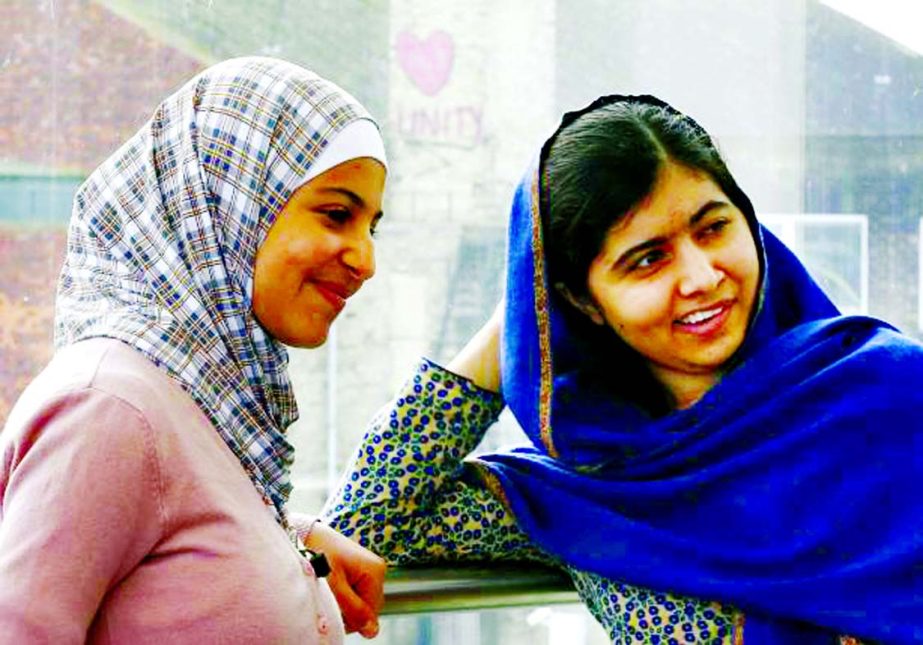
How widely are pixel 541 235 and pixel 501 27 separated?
0.67m

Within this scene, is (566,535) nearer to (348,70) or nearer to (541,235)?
(541,235)

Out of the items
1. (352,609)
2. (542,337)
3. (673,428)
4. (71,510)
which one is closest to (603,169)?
(542,337)

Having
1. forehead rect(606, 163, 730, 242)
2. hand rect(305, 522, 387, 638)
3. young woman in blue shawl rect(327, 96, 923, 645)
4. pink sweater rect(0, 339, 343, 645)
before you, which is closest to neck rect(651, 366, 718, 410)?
young woman in blue shawl rect(327, 96, 923, 645)

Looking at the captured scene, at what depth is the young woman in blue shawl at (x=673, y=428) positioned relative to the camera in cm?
128

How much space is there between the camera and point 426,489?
1495 millimetres

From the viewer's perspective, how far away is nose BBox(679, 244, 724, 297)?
4.27ft

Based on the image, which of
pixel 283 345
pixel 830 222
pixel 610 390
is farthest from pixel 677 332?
pixel 830 222

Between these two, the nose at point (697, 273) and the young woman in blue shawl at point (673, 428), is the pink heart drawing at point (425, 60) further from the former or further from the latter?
the nose at point (697, 273)

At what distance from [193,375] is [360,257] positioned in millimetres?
223

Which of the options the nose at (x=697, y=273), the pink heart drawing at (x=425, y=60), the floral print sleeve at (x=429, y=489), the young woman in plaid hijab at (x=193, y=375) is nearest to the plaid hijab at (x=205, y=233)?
the young woman in plaid hijab at (x=193, y=375)

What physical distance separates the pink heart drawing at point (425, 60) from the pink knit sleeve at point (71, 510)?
42.2 inches

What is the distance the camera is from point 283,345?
4.07 ft

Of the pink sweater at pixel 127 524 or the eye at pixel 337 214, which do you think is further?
the eye at pixel 337 214

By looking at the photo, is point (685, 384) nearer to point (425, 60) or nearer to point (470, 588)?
point (470, 588)
